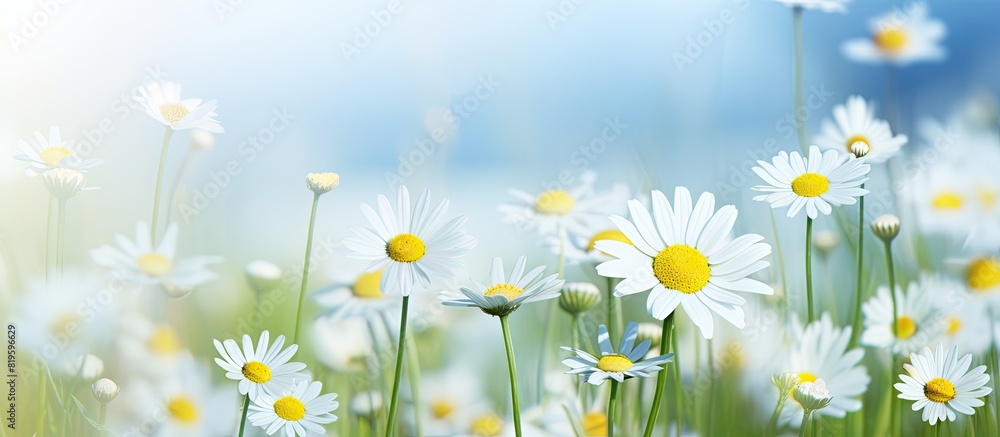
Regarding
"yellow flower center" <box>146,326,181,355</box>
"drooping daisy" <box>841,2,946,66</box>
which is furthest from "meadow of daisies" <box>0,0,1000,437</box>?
"drooping daisy" <box>841,2,946,66</box>

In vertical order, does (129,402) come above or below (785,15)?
below

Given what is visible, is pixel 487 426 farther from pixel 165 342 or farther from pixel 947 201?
pixel 947 201

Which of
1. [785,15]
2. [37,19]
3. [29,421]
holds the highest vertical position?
[785,15]

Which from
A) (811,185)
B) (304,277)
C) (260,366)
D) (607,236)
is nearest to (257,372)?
(260,366)

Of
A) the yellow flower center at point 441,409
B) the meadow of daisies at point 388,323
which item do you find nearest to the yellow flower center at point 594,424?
the meadow of daisies at point 388,323

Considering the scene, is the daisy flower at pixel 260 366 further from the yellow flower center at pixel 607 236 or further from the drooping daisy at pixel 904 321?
the drooping daisy at pixel 904 321

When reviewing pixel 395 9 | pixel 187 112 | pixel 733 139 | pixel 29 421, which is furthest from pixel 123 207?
pixel 733 139

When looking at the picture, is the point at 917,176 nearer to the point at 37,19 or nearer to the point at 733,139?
the point at 733,139
